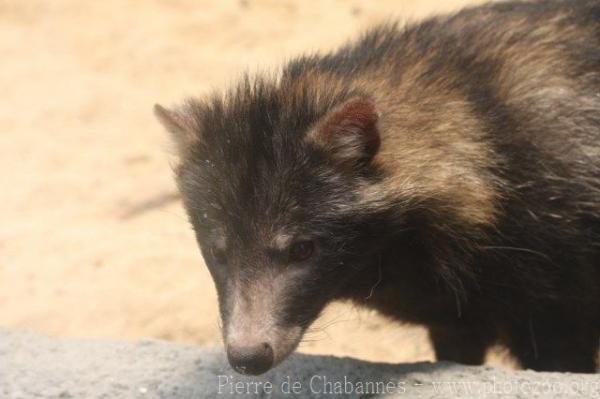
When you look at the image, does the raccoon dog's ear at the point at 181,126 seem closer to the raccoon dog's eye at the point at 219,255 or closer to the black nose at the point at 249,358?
the raccoon dog's eye at the point at 219,255

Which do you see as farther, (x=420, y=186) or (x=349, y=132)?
(x=420, y=186)

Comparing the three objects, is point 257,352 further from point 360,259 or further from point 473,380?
point 473,380

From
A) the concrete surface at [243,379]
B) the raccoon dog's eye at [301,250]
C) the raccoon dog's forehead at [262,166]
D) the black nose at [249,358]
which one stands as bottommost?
the concrete surface at [243,379]

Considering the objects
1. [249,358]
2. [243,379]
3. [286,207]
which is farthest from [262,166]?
[243,379]

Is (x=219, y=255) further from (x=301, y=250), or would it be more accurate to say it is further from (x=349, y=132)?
(x=349, y=132)

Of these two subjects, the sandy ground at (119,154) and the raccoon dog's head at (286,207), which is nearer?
the raccoon dog's head at (286,207)

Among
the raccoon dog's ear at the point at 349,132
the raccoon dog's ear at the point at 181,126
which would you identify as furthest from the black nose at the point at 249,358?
the raccoon dog's ear at the point at 181,126

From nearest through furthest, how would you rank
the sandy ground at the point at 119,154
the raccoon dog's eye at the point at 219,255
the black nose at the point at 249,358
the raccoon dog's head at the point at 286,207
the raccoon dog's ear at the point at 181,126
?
the black nose at the point at 249,358, the raccoon dog's head at the point at 286,207, the raccoon dog's eye at the point at 219,255, the raccoon dog's ear at the point at 181,126, the sandy ground at the point at 119,154

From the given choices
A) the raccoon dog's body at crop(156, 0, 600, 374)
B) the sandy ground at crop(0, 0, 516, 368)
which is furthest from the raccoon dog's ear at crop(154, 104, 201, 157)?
the sandy ground at crop(0, 0, 516, 368)
